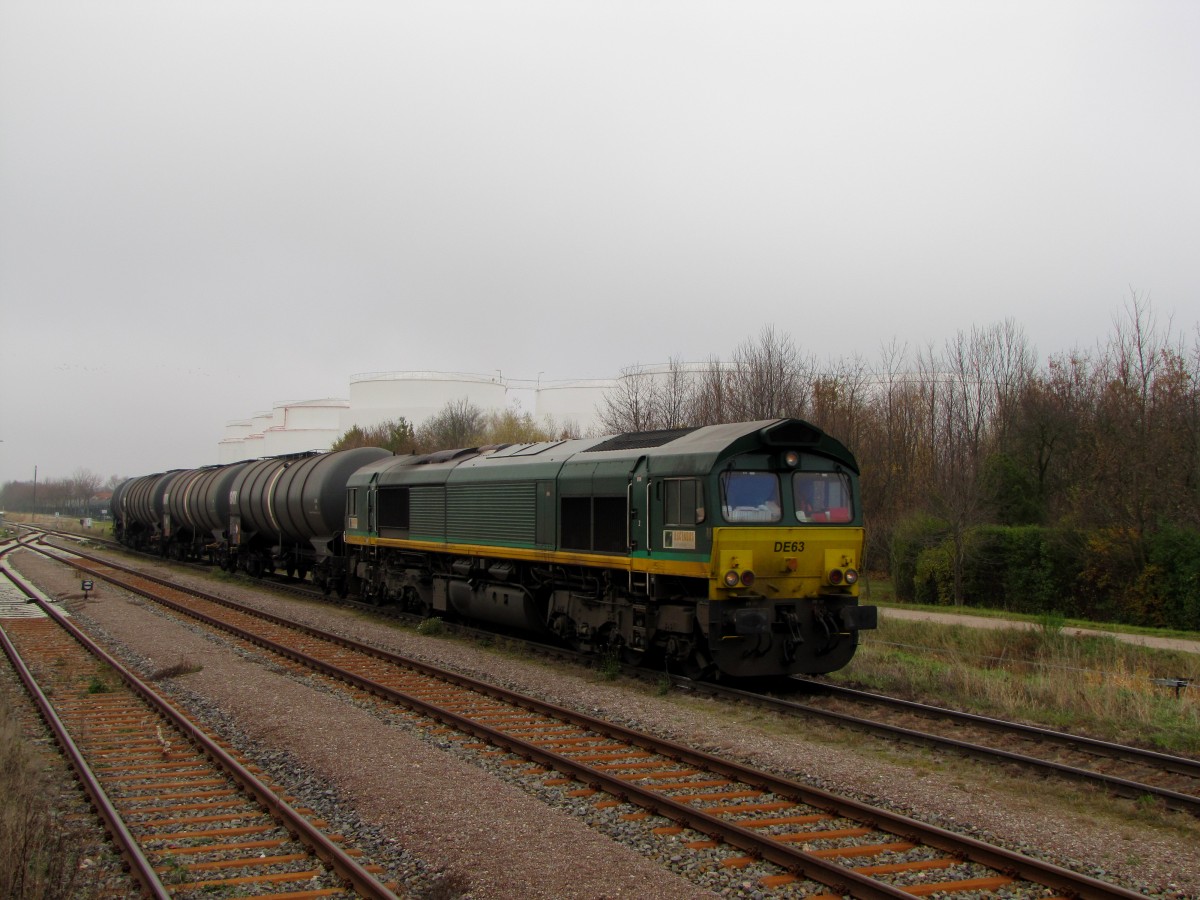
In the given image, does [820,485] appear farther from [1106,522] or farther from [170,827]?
[1106,522]

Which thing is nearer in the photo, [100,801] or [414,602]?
[100,801]

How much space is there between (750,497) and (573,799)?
5.20 metres

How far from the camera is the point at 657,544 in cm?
1293

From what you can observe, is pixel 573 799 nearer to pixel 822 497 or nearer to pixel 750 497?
pixel 750 497

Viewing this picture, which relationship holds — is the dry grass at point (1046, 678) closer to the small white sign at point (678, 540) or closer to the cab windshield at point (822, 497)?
the cab windshield at point (822, 497)

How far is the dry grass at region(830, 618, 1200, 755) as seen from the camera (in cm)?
1118

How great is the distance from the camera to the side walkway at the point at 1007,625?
1955cm

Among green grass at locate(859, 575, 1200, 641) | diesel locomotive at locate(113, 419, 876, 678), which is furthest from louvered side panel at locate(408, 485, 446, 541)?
green grass at locate(859, 575, 1200, 641)

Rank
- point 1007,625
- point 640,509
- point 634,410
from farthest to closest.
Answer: point 634,410
point 1007,625
point 640,509

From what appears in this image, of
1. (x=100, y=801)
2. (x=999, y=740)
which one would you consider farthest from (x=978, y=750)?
(x=100, y=801)

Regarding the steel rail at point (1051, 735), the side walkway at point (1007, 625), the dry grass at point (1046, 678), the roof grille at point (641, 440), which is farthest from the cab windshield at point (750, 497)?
the side walkway at point (1007, 625)

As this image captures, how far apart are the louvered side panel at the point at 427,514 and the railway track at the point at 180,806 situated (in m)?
6.40

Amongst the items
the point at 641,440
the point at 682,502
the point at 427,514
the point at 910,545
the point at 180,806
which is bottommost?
the point at 180,806

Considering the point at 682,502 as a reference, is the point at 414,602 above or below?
below
